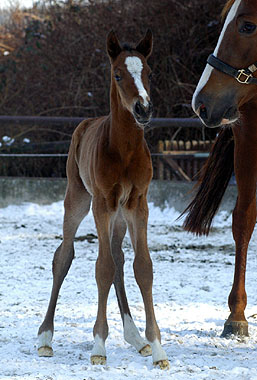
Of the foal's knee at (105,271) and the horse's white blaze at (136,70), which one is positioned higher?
the horse's white blaze at (136,70)

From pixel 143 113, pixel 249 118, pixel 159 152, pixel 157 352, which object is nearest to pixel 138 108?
pixel 143 113

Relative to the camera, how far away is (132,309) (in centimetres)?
442

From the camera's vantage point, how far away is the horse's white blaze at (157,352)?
10.7 feet

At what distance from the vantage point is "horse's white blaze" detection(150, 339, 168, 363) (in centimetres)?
325

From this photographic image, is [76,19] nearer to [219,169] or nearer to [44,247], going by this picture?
[44,247]

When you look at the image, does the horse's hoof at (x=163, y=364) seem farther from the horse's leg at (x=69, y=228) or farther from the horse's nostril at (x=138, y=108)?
the horse's nostril at (x=138, y=108)

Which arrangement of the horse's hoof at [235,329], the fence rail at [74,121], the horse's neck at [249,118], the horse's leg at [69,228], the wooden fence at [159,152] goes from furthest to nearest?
the wooden fence at [159,152] < the fence rail at [74,121] < the horse's neck at [249,118] < the horse's hoof at [235,329] < the horse's leg at [69,228]

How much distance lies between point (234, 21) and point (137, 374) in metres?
1.93

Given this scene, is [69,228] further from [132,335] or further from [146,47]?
[146,47]

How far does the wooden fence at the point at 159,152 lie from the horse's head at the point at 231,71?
4.23m

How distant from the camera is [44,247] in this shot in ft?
22.4

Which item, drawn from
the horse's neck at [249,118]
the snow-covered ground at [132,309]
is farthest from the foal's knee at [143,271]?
the horse's neck at [249,118]

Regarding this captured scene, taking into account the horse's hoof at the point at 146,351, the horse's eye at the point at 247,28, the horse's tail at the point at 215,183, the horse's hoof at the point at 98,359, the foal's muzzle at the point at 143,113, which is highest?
the horse's eye at the point at 247,28

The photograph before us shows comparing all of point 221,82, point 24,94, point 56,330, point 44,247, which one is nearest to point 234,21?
point 221,82
